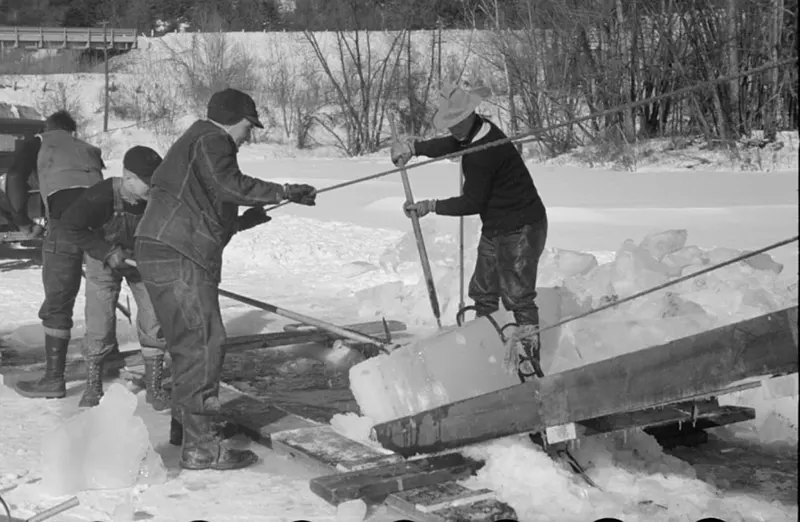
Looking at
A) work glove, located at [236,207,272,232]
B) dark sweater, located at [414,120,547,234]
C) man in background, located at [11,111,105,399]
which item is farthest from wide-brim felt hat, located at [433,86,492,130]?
man in background, located at [11,111,105,399]

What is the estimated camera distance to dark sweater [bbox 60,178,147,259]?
219 inches

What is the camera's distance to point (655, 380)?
3.78m

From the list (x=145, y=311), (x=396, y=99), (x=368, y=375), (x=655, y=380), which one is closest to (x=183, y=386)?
(x=368, y=375)

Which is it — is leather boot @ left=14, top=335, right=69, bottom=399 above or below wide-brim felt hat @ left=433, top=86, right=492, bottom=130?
below

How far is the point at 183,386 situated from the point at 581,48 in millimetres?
20777

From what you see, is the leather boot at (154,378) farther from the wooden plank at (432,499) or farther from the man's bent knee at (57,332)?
the wooden plank at (432,499)

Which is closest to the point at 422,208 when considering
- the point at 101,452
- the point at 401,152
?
the point at 401,152

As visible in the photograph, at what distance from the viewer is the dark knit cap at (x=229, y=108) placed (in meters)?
4.62

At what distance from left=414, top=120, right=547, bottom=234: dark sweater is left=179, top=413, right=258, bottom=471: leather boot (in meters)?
1.58

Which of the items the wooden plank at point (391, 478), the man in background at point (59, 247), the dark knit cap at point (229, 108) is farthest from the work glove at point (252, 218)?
the wooden plank at point (391, 478)

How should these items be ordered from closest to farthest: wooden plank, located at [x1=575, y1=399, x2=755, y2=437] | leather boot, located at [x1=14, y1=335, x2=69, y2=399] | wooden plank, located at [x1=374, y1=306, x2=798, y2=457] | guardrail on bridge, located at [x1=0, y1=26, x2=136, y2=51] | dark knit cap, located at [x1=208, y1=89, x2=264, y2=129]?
wooden plank, located at [x1=374, y1=306, x2=798, y2=457] → wooden plank, located at [x1=575, y1=399, x2=755, y2=437] → dark knit cap, located at [x1=208, y1=89, x2=264, y2=129] → leather boot, located at [x1=14, y1=335, x2=69, y2=399] → guardrail on bridge, located at [x1=0, y1=26, x2=136, y2=51]

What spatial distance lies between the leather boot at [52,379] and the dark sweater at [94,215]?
65cm

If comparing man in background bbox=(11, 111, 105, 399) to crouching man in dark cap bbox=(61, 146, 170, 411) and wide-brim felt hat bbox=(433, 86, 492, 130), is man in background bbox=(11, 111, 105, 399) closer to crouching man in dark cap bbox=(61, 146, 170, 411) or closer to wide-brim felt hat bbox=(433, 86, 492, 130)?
crouching man in dark cap bbox=(61, 146, 170, 411)

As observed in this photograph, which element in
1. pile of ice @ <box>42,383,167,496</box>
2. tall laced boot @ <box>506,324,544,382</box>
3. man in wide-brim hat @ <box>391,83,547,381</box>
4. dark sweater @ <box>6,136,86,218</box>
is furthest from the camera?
dark sweater @ <box>6,136,86,218</box>
